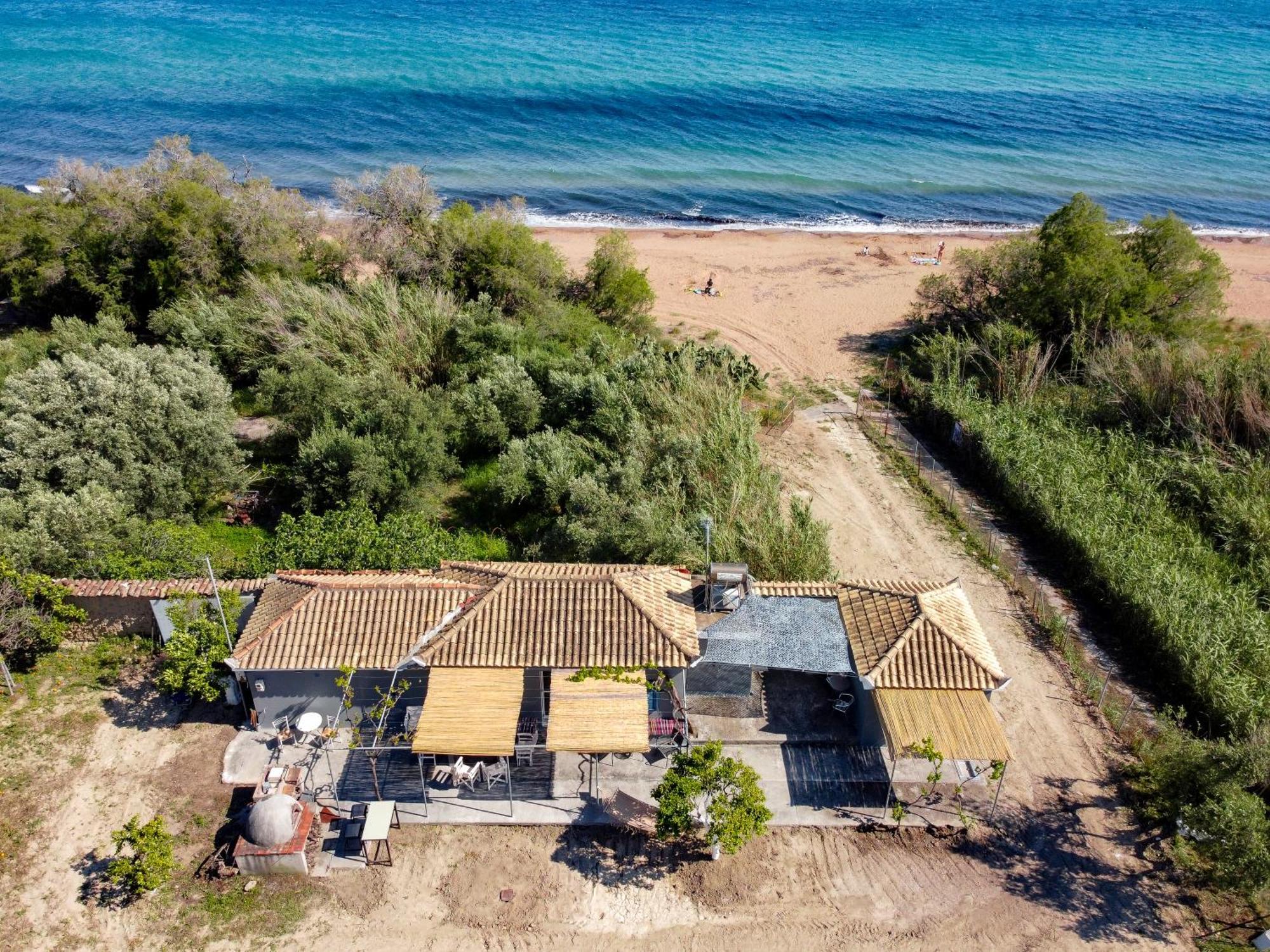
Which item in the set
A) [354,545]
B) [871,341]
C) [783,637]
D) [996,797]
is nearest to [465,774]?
[354,545]

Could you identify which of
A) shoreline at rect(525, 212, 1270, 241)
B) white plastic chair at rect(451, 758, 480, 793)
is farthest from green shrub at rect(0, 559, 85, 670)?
shoreline at rect(525, 212, 1270, 241)

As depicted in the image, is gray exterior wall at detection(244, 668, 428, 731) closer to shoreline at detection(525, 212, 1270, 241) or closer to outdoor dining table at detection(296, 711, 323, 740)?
outdoor dining table at detection(296, 711, 323, 740)

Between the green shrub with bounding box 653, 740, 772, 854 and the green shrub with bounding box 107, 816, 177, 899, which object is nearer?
the green shrub with bounding box 107, 816, 177, 899

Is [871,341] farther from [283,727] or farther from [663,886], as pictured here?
[283,727]

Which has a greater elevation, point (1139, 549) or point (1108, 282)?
point (1108, 282)

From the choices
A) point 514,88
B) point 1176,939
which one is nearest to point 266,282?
point 1176,939

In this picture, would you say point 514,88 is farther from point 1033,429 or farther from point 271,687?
point 271,687

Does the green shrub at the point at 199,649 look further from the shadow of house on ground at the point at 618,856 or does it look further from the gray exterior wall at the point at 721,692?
the gray exterior wall at the point at 721,692

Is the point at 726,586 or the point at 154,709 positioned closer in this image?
the point at 154,709
